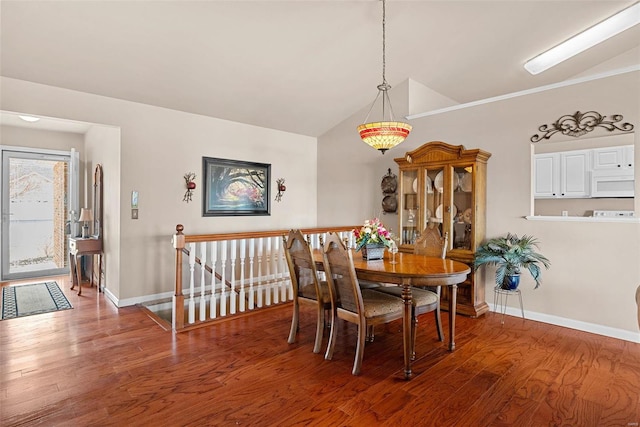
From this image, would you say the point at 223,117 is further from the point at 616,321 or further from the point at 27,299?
the point at 616,321

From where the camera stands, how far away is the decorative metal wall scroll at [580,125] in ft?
11.3

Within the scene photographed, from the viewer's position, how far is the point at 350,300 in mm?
2713

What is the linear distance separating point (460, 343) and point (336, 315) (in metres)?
1.29

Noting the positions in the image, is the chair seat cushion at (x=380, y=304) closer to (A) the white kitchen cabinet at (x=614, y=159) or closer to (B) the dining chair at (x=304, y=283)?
(B) the dining chair at (x=304, y=283)

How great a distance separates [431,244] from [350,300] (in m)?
1.35

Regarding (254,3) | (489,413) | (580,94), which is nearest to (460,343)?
(489,413)

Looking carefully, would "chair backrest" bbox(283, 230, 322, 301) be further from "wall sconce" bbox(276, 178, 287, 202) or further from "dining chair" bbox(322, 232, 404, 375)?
"wall sconce" bbox(276, 178, 287, 202)

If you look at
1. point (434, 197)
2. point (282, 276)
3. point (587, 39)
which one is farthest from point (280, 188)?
point (587, 39)

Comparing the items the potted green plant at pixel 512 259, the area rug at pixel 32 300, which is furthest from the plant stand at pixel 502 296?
the area rug at pixel 32 300

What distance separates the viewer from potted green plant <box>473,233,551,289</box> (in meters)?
3.69

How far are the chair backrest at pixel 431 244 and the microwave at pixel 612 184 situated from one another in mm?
2789

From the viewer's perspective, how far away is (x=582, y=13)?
372cm

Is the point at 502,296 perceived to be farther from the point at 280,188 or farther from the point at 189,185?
the point at 189,185

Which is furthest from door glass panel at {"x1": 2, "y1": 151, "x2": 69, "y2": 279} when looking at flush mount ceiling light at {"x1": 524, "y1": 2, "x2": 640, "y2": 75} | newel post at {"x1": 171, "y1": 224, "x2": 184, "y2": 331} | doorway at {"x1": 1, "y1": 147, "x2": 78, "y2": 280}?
flush mount ceiling light at {"x1": 524, "y1": 2, "x2": 640, "y2": 75}
